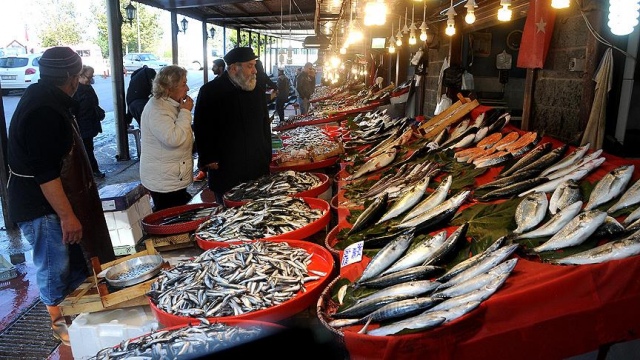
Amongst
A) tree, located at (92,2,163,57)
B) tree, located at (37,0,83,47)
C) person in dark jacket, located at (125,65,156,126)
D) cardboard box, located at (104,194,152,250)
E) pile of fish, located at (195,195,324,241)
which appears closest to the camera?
pile of fish, located at (195,195,324,241)

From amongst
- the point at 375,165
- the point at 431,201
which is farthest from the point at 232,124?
the point at 431,201

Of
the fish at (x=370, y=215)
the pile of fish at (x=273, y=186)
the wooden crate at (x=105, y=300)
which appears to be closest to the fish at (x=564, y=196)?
the fish at (x=370, y=215)

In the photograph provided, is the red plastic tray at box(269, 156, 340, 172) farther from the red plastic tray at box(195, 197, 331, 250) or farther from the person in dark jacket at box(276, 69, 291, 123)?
the person in dark jacket at box(276, 69, 291, 123)

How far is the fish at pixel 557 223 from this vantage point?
9.12 ft

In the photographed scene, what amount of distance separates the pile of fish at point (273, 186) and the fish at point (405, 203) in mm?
1449

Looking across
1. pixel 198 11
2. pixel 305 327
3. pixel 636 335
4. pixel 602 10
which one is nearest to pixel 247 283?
pixel 305 327

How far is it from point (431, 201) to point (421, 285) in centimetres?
134

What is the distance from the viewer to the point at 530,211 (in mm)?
3020

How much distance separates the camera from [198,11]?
17.2m

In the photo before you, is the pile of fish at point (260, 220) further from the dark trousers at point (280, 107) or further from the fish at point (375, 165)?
the dark trousers at point (280, 107)

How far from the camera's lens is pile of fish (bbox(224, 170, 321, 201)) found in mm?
5016

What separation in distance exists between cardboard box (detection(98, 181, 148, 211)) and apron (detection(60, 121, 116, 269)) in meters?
0.37

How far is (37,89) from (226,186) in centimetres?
253

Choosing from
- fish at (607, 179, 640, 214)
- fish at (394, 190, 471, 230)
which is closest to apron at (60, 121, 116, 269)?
fish at (394, 190, 471, 230)
